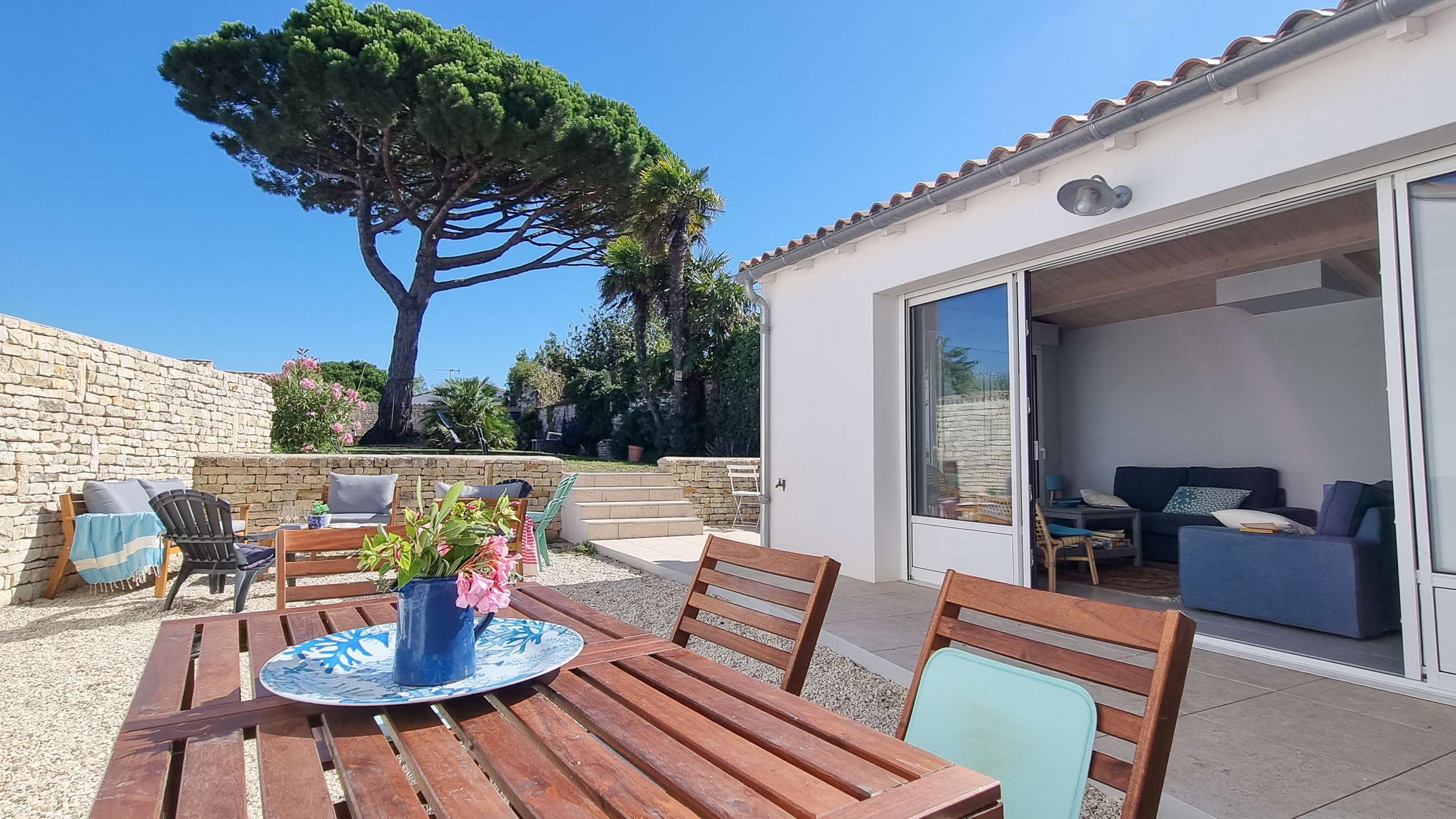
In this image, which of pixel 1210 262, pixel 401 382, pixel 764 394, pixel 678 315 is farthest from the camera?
pixel 401 382

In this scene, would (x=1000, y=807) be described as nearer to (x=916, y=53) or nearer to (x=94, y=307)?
(x=916, y=53)

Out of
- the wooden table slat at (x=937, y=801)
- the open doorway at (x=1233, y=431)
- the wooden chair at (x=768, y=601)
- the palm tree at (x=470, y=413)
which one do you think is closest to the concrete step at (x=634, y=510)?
the open doorway at (x=1233, y=431)

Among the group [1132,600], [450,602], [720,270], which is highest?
[720,270]

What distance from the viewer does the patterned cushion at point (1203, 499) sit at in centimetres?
680

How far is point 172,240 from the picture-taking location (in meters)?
23.9

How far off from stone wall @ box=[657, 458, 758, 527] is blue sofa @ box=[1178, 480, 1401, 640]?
627 centimetres

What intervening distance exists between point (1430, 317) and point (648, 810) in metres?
3.59

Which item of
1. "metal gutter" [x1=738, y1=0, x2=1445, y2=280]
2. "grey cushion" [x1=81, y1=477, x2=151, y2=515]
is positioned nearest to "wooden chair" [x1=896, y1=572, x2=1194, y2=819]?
"metal gutter" [x1=738, y1=0, x2=1445, y2=280]

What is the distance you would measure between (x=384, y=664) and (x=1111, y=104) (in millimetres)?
3835

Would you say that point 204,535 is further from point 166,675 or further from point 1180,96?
point 1180,96

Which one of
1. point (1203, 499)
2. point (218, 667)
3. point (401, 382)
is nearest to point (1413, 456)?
point (218, 667)

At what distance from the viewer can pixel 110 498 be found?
18.9ft

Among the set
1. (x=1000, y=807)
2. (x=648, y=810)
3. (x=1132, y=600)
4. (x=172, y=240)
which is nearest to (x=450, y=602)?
(x=648, y=810)

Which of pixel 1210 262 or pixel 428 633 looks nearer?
pixel 428 633
